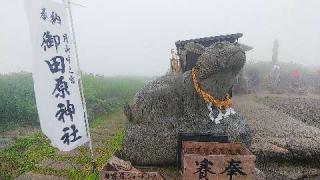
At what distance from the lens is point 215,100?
614cm

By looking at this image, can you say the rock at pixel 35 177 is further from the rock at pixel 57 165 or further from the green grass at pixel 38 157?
the rock at pixel 57 165

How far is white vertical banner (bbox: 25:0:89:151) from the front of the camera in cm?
538

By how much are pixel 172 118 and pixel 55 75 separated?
1.99 meters

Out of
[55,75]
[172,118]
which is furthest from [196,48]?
[55,75]

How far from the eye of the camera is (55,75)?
5.53 m

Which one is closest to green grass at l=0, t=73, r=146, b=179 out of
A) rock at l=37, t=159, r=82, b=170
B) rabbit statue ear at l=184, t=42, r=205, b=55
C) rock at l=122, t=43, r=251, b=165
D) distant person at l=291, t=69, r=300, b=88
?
rock at l=37, t=159, r=82, b=170

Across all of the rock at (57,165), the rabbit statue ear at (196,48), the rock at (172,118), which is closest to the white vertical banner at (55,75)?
the rock at (172,118)

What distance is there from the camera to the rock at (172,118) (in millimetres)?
6148

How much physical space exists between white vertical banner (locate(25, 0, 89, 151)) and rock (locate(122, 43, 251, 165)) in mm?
1037

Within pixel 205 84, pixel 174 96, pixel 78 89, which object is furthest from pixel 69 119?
pixel 205 84

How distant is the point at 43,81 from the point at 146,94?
1789 millimetres

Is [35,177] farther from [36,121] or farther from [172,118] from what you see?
[36,121]

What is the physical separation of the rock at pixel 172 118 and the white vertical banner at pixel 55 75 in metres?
1.04

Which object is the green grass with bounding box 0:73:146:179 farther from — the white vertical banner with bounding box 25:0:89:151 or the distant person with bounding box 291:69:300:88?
the distant person with bounding box 291:69:300:88
